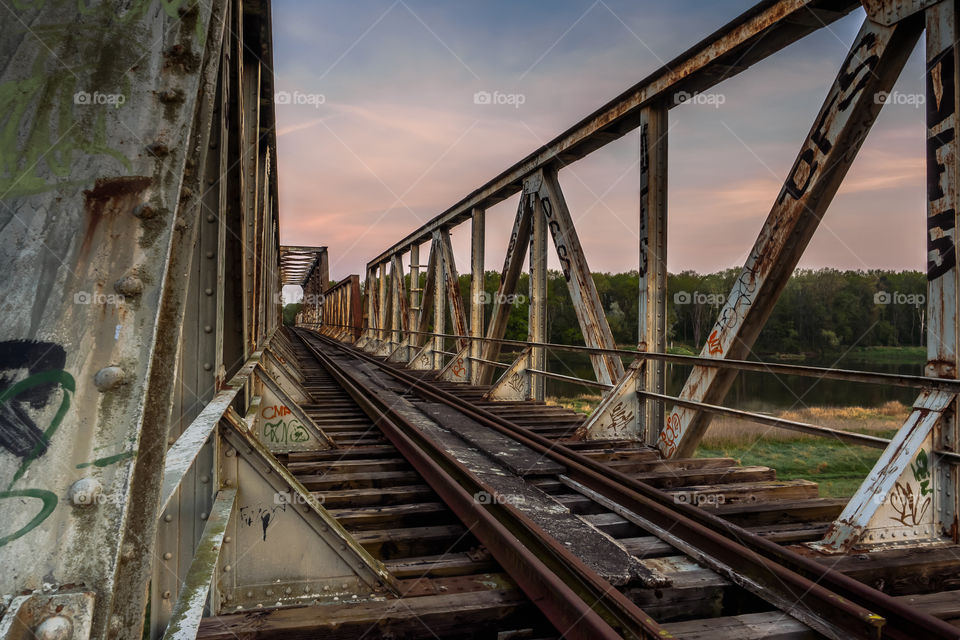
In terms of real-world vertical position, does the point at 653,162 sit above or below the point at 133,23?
above

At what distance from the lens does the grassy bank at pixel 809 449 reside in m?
20.5

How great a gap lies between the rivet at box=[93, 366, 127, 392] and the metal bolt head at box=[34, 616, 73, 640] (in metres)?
0.39

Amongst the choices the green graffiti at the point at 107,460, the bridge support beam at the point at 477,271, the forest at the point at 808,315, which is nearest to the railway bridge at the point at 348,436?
the green graffiti at the point at 107,460

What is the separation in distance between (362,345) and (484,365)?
16.6 metres

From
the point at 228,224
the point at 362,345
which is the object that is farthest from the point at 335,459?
the point at 362,345

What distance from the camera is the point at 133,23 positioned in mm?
1368

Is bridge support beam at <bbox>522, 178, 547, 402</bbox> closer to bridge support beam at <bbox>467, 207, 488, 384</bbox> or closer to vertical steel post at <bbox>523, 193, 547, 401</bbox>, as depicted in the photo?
vertical steel post at <bbox>523, 193, 547, 401</bbox>

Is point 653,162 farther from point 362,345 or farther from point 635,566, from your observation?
point 362,345

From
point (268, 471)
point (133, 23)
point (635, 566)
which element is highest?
point (133, 23)

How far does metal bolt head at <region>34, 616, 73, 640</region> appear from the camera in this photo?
0.99 meters
